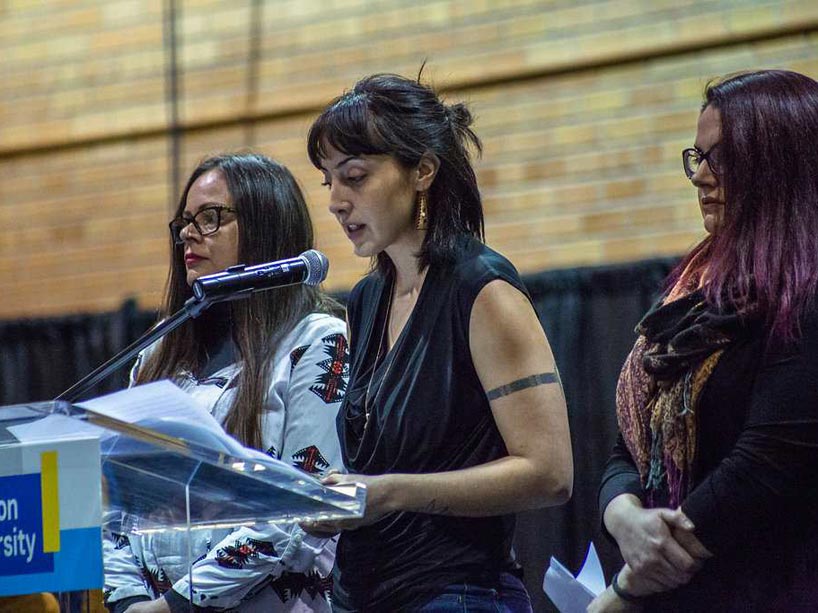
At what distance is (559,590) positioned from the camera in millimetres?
1981

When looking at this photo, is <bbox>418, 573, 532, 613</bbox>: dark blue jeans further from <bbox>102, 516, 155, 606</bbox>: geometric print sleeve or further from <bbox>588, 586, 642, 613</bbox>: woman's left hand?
<bbox>102, 516, 155, 606</bbox>: geometric print sleeve

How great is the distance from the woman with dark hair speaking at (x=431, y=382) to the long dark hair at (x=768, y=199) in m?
0.32

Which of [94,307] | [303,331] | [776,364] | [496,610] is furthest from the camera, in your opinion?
[94,307]

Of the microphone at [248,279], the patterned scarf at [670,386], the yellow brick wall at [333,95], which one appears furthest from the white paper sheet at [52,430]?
the yellow brick wall at [333,95]

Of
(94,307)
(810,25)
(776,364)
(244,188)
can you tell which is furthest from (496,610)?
(94,307)

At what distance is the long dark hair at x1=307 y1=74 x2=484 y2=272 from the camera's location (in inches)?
81.4

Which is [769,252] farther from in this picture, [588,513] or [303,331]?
[588,513]

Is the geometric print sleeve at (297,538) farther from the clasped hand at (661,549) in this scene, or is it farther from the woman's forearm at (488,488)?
the clasped hand at (661,549)

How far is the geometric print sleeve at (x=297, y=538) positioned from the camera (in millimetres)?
2166

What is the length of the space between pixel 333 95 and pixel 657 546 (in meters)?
3.48

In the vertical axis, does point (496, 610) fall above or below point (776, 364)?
below

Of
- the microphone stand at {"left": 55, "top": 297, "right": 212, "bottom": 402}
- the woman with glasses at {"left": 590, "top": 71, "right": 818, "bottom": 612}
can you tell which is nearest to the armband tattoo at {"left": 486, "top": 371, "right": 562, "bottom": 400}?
the woman with glasses at {"left": 590, "top": 71, "right": 818, "bottom": 612}

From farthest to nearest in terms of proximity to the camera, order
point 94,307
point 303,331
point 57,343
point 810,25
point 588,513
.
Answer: point 94,307, point 57,343, point 810,25, point 588,513, point 303,331

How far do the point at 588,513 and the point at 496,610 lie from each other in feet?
6.47
